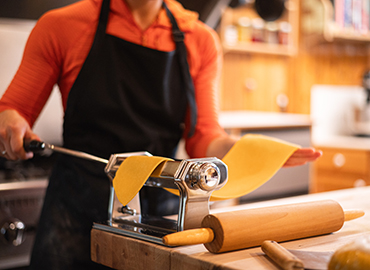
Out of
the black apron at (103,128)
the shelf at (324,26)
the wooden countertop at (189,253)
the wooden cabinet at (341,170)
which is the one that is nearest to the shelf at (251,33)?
the shelf at (324,26)

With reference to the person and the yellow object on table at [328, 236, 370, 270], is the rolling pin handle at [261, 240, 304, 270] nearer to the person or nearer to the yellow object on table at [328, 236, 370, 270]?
the yellow object on table at [328, 236, 370, 270]

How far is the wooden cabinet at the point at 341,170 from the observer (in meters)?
3.06

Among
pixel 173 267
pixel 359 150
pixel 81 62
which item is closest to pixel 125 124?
pixel 81 62

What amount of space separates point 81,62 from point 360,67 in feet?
10.4

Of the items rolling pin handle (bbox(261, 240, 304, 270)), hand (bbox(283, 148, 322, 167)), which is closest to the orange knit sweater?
hand (bbox(283, 148, 322, 167))

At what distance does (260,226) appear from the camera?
2.25ft

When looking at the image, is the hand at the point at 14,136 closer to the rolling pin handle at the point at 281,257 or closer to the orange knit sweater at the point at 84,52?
the orange knit sweater at the point at 84,52

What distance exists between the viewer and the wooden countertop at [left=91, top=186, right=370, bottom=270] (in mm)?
621

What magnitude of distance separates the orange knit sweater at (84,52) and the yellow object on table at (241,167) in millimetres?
239

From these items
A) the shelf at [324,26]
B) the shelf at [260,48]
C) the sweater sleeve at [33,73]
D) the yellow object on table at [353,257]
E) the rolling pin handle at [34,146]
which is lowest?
the yellow object on table at [353,257]

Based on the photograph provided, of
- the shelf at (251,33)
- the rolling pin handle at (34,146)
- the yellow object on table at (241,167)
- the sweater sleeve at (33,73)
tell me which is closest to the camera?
the yellow object on table at (241,167)

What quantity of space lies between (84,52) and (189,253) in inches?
26.0

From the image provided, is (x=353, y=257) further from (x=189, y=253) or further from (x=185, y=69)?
(x=185, y=69)

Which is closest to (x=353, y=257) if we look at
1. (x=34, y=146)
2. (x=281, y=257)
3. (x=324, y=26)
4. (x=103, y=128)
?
(x=281, y=257)
